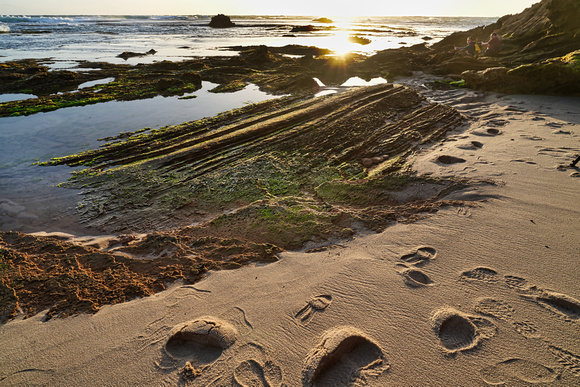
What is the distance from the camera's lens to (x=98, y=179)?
23.5ft

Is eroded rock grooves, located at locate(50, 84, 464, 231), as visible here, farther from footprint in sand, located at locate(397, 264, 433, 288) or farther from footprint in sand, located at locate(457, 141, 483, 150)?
footprint in sand, located at locate(397, 264, 433, 288)

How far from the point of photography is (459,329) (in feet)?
9.14

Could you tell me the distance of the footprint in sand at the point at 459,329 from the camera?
264 cm

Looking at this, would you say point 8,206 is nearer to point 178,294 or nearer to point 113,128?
point 113,128

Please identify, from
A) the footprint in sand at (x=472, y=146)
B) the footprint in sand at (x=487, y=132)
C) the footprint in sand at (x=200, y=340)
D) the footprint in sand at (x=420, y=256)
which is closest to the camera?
the footprint in sand at (x=200, y=340)

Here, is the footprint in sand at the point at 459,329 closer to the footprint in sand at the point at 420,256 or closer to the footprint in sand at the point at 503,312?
the footprint in sand at the point at 503,312

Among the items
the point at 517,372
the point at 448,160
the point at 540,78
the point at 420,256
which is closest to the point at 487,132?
the point at 448,160

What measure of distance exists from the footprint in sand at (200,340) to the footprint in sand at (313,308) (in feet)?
2.36

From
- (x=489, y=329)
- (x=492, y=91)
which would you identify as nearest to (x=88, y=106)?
(x=489, y=329)

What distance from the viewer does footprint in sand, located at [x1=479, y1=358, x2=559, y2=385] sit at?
7.58ft

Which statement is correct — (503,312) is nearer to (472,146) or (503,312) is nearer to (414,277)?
(414,277)

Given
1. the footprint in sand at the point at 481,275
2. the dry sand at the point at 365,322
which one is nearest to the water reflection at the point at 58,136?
the dry sand at the point at 365,322

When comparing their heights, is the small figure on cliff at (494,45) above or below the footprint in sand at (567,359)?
above

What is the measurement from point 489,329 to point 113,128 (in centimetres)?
1197
